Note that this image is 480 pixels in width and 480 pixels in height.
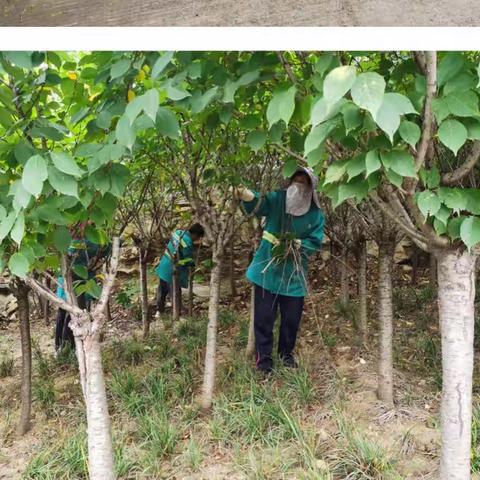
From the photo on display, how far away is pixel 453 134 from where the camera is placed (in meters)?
1.22

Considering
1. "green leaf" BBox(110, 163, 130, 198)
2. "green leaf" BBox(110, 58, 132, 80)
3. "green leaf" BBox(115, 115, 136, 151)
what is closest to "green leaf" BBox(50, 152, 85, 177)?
"green leaf" BBox(115, 115, 136, 151)

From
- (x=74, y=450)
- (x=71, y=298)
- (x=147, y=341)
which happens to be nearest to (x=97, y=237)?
(x=71, y=298)

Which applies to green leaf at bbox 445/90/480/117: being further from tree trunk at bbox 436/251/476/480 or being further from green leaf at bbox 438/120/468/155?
tree trunk at bbox 436/251/476/480

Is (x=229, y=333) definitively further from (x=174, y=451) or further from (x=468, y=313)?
(x=468, y=313)

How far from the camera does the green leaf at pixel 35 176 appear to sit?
127 centimetres

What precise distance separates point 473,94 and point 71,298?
2000 millimetres

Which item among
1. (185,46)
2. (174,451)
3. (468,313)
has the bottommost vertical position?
(174,451)

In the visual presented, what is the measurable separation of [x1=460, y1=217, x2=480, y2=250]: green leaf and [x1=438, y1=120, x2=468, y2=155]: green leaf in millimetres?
385

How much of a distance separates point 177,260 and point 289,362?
2.21 m

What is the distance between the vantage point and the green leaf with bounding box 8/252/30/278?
5.38ft

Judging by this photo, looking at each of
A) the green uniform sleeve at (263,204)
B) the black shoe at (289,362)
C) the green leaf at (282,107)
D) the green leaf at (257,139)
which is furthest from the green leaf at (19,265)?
the black shoe at (289,362)

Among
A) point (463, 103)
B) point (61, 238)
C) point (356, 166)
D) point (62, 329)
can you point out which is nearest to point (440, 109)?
point (463, 103)

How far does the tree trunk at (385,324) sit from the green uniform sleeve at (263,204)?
864mm

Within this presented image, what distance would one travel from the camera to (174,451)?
3.07 metres
